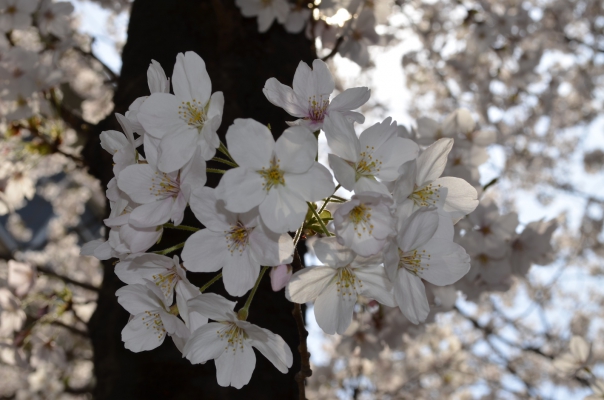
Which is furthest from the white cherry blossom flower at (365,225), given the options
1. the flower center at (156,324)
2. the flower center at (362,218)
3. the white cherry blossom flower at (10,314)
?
the white cherry blossom flower at (10,314)

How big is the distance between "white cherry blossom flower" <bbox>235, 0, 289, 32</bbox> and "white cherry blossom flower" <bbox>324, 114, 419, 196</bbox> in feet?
3.16

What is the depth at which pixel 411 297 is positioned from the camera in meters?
0.71

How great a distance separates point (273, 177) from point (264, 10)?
105 centimetres

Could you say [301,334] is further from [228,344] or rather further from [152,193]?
[152,193]

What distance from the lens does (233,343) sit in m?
0.75

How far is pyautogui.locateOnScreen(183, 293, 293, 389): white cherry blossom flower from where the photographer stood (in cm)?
69

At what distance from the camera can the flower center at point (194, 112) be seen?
719mm

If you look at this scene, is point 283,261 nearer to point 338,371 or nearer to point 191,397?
point 191,397

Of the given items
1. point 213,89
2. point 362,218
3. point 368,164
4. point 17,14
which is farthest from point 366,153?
point 17,14

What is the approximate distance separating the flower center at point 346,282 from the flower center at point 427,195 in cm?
16

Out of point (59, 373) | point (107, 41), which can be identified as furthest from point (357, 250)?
point (59, 373)

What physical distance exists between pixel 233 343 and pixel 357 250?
275 mm

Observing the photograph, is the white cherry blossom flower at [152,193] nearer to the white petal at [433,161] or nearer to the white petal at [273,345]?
the white petal at [273,345]

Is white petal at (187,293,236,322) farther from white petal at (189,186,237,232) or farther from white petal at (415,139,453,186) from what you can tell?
white petal at (415,139,453,186)
